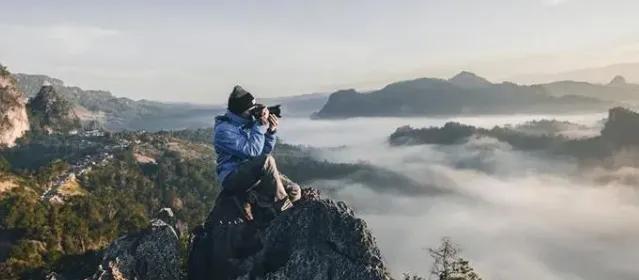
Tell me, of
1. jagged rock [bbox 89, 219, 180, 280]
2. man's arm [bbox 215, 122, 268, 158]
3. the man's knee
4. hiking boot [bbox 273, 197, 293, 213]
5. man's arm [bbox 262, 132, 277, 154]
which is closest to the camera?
man's arm [bbox 215, 122, 268, 158]

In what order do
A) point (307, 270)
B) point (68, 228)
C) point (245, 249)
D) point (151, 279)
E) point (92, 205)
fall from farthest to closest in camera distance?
point (92, 205) < point (68, 228) < point (151, 279) < point (245, 249) < point (307, 270)

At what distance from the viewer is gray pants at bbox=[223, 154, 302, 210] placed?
1967cm

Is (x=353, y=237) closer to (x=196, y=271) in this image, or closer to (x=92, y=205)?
(x=196, y=271)

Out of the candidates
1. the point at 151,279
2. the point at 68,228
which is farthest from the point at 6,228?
the point at 151,279

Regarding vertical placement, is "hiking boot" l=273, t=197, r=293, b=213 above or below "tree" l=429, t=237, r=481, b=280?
above


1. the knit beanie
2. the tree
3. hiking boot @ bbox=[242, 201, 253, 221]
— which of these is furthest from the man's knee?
the tree

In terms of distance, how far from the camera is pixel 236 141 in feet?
65.5

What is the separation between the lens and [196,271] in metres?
20.4

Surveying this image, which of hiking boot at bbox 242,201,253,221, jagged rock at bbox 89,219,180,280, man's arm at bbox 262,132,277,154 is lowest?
jagged rock at bbox 89,219,180,280

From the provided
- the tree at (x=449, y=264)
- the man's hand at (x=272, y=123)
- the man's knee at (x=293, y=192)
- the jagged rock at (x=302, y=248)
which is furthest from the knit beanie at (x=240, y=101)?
the tree at (x=449, y=264)

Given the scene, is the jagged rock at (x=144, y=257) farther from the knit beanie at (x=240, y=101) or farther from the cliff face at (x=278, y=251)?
the knit beanie at (x=240, y=101)

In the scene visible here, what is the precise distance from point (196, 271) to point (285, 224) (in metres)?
3.66

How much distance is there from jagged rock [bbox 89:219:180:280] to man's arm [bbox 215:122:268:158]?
4.54 metres

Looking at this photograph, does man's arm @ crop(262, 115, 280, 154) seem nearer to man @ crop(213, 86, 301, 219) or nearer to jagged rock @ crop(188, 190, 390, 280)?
man @ crop(213, 86, 301, 219)
